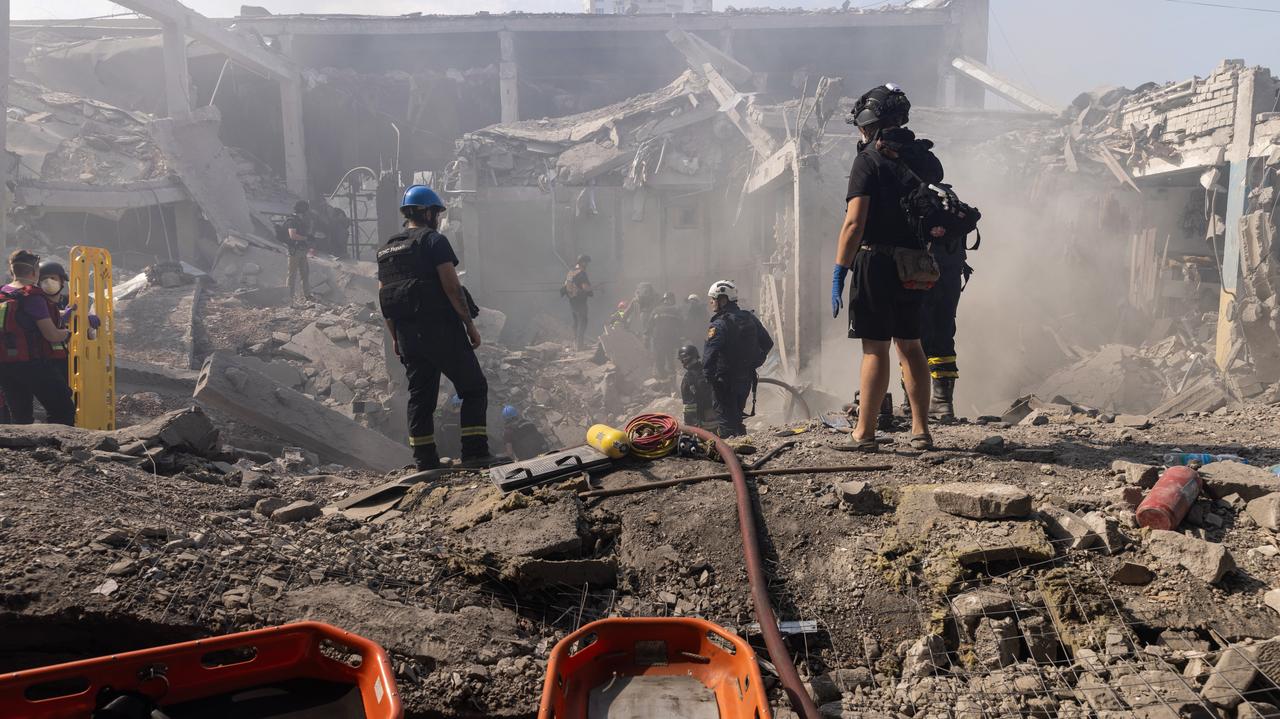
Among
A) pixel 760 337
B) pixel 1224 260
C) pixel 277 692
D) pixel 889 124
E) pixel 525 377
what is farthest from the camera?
pixel 525 377

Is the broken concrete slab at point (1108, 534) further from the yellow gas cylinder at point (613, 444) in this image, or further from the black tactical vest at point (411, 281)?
the black tactical vest at point (411, 281)

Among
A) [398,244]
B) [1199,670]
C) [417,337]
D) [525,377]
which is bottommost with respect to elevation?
[525,377]

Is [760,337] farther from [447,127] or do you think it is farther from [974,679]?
[447,127]

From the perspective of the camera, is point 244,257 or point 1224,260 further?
point 244,257

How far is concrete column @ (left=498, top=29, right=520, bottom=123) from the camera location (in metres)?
24.3

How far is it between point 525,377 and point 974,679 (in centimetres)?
1103

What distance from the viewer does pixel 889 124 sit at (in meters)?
4.38

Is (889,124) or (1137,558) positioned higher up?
(889,124)

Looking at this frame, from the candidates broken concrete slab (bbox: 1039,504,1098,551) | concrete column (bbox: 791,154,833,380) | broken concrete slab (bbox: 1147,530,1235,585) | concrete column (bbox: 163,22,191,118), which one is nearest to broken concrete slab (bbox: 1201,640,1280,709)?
broken concrete slab (bbox: 1147,530,1235,585)

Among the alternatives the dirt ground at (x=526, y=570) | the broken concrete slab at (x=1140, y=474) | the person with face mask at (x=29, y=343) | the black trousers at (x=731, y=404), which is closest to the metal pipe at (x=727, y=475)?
the dirt ground at (x=526, y=570)

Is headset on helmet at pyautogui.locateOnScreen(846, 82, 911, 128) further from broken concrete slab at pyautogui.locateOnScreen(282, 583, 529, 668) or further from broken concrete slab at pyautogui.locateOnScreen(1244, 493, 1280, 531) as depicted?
broken concrete slab at pyautogui.locateOnScreen(282, 583, 529, 668)

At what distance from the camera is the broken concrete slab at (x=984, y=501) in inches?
131

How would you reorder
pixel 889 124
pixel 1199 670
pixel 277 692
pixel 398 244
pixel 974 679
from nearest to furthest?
pixel 277 692 < pixel 1199 670 < pixel 974 679 < pixel 889 124 < pixel 398 244

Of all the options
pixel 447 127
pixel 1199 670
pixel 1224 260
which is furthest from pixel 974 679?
pixel 447 127
